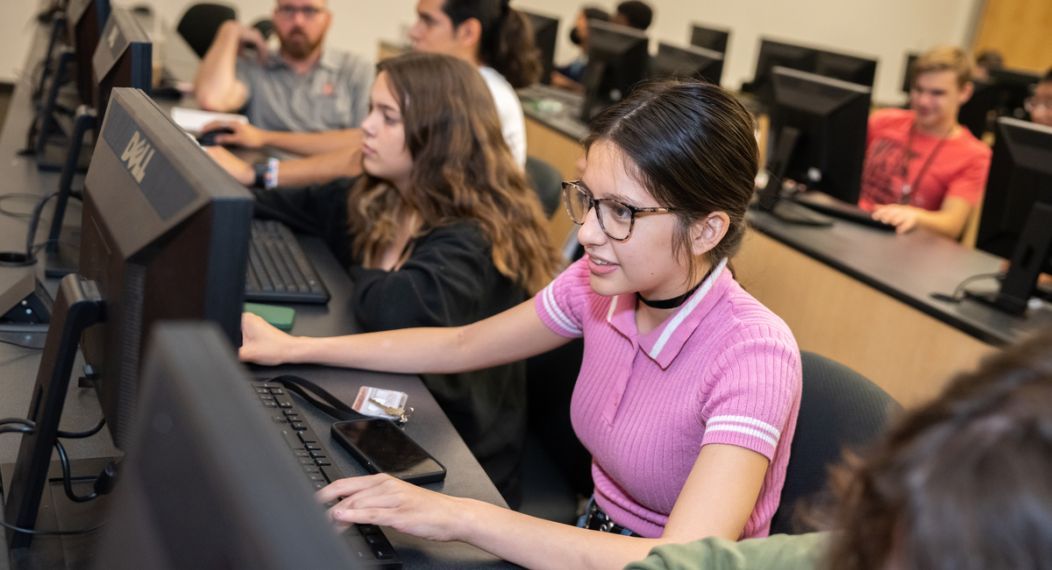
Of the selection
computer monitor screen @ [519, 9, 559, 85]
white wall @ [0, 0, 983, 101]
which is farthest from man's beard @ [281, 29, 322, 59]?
white wall @ [0, 0, 983, 101]

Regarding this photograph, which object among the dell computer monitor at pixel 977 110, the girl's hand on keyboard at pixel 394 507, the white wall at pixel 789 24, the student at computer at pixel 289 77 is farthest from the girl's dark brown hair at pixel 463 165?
the white wall at pixel 789 24

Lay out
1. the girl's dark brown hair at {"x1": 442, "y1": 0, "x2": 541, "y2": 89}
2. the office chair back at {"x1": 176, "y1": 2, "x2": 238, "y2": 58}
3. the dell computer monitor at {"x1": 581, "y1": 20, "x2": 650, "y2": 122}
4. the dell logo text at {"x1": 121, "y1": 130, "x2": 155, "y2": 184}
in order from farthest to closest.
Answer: the office chair back at {"x1": 176, "y1": 2, "x2": 238, "y2": 58}, the dell computer monitor at {"x1": 581, "y1": 20, "x2": 650, "y2": 122}, the girl's dark brown hair at {"x1": 442, "y1": 0, "x2": 541, "y2": 89}, the dell logo text at {"x1": 121, "y1": 130, "x2": 155, "y2": 184}

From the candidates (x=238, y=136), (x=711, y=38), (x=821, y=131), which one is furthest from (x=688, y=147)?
(x=711, y=38)

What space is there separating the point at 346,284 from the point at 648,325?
76cm

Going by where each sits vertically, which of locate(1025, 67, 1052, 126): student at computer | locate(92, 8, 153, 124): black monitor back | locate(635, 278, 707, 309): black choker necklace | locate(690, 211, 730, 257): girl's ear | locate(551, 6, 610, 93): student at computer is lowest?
locate(551, 6, 610, 93): student at computer

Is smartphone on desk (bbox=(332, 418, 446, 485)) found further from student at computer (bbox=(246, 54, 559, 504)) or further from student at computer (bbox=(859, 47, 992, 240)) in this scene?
student at computer (bbox=(859, 47, 992, 240))

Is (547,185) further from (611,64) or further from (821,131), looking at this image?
(611,64)

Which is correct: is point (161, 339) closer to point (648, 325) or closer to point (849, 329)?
point (648, 325)

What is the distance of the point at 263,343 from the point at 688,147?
63 cm

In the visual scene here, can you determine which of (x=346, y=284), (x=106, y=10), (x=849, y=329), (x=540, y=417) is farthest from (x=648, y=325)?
(x=849, y=329)

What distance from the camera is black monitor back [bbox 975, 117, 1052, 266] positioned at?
242 cm

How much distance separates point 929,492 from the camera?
460 mm

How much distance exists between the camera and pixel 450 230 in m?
1.79

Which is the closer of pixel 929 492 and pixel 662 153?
pixel 929 492
